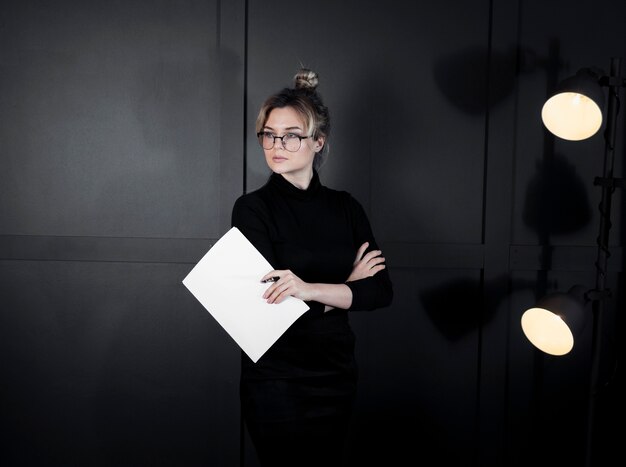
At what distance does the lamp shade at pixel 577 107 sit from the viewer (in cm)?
186

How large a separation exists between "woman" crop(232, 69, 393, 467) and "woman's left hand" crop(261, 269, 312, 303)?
0.04 meters

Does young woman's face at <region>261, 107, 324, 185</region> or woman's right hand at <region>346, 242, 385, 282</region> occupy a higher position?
young woman's face at <region>261, 107, 324, 185</region>

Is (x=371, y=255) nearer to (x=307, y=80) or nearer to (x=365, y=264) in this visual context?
(x=365, y=264)

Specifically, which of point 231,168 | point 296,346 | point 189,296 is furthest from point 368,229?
point 189,296

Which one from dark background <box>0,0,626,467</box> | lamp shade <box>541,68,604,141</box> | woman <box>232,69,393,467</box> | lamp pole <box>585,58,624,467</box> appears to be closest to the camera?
woman <box>232,69,393,467</box>

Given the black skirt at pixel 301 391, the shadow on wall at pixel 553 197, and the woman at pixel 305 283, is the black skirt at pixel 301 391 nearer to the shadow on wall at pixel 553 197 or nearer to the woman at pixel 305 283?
the woman at pixel 305 283

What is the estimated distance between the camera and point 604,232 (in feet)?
6.81

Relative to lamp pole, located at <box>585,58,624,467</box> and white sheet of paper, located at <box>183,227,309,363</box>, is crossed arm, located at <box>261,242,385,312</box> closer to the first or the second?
white sheet of paper, located at <box>183,227,309,363</box>

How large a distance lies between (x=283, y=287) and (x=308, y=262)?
0.15m

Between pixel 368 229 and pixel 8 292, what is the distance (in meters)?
1.70

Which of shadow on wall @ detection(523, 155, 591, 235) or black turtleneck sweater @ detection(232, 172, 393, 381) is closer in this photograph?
black turtleneck sweater @ detection(232, 172, 393, 381)

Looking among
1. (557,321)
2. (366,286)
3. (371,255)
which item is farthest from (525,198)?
(366,286)

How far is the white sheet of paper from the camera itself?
1.52 metres

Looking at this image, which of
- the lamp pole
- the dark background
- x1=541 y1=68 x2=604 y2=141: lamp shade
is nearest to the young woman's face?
the dark background
